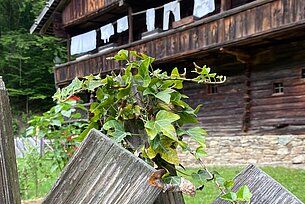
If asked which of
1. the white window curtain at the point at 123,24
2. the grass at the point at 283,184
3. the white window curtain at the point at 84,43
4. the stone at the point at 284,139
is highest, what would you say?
the white window curtain at the point at 123,24

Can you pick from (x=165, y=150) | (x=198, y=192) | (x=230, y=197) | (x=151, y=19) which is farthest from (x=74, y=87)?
(x=151, y=19)

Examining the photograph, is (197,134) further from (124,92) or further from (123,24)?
(123,24)

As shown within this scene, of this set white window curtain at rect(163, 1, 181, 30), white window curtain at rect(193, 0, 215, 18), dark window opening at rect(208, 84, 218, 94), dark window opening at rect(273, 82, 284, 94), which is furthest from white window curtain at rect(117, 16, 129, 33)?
dark window opening at rect(273, 82, 284, 94)

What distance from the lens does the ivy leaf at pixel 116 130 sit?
2.53 feet

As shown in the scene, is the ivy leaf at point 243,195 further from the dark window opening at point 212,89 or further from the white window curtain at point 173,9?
the dark window opening at point 212,89

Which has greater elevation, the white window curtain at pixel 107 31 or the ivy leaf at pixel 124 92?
the white window curtain at pixel 107 31

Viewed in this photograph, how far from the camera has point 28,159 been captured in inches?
221

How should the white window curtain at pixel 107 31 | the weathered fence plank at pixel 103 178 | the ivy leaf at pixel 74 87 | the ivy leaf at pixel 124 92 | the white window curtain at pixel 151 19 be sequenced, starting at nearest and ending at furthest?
the weathered fence plank at pixel 103 178
the ivy leaf at pixel 124 92
the ivy leaf at pixel 74 87
the white window curtain at pixel 151 19
the white window curtain at pixel 107 31

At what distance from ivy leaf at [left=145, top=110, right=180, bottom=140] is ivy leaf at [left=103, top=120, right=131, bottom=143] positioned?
60 millimetres

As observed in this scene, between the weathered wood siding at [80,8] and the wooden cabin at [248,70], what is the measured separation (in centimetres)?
224

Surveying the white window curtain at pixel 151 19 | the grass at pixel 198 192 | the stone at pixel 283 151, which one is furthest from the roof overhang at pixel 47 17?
the stone at pixel 283 151

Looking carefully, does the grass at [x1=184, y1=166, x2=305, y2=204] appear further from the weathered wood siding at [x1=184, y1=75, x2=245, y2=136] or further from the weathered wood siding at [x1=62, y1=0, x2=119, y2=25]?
the weathered wood siding at [x1=62, y1=0, x2=119, y2=25]

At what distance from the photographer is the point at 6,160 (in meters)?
0.66

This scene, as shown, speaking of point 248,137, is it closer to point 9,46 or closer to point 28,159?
point 28,159
